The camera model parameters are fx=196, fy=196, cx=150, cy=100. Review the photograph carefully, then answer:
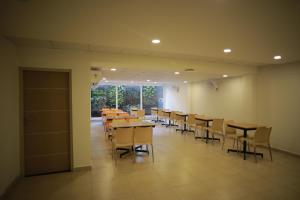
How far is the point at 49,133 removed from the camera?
4.08 m

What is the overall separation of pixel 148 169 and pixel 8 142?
8.85 ft

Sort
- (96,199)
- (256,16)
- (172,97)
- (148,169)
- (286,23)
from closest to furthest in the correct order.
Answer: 1. (256,16)
2. (286,23)
3. (96,199)
4. (148,169)
5. (172,97)

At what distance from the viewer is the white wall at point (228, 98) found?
21.9 feet

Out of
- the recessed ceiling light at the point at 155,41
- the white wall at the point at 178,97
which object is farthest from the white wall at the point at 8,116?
the white wall at the point at 178,97

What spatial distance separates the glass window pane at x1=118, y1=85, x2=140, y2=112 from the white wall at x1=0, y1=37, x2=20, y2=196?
443 inches

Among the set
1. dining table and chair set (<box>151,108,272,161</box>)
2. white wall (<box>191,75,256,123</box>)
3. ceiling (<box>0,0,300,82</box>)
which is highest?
ceiling (<box>0,0,300,82</box>)

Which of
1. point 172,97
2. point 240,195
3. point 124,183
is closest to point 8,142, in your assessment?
point 124,183

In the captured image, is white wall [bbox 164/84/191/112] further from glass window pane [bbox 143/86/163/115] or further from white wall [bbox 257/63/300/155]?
white wall [bbox 257/63/300/155]

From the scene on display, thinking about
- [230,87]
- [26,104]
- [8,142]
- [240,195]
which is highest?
[230,87]

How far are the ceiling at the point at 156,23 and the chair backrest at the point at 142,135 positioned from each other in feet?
6.50

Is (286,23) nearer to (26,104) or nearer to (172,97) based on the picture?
(26,104)

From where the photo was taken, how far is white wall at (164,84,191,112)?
11.4 meters

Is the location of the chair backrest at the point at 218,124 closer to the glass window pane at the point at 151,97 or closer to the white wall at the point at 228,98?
the white wall at the point at 228,98

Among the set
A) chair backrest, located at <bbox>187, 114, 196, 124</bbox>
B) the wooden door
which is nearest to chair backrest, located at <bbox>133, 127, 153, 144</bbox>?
the wooden door
